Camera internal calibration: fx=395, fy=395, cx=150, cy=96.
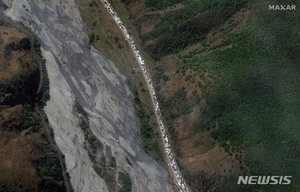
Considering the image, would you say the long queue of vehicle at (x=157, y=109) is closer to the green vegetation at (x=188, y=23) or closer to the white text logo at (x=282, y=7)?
the green vegetation at (x=188, y=23)

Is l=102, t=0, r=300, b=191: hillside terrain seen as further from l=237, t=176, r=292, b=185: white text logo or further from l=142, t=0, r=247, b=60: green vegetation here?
l=237, t=176, r=292, b=185: white text logo

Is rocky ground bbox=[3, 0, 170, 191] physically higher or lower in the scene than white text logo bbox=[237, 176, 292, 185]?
higher

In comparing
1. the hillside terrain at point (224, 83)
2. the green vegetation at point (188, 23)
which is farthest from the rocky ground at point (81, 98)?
the green vegetation at point (188, 23)

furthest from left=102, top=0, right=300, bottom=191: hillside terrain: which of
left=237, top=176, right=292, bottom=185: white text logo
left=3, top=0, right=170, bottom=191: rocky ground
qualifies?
left=3, top=0, right=170, bottom=191: rocky ground

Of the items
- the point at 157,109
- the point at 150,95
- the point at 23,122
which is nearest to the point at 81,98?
the point at 23,122

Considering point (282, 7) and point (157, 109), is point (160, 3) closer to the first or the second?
point (157, 109)

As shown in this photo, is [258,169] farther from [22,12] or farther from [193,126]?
[22,12]
